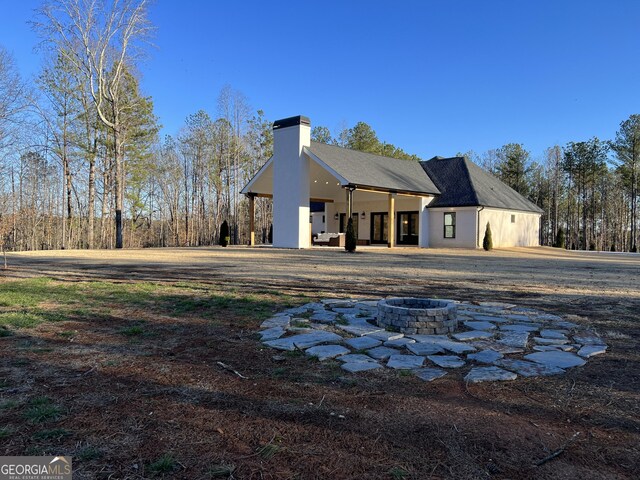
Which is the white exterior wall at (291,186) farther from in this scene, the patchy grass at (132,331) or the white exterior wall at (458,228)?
the patchy grass at (132,331)

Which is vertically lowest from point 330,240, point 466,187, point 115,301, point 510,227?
point 115,301

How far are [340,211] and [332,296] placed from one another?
70.1ft

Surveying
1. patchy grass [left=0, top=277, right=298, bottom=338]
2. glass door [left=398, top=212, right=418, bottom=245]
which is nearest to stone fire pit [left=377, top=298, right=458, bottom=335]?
patchy grass [left=0, top=277, right=298, bottom=338]

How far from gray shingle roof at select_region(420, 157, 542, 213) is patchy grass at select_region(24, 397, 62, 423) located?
70.7ft

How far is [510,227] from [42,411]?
2594 cm

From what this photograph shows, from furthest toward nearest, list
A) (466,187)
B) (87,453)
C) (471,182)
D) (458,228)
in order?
1. (471,182)
2. (466,187)
3. (458,228)
4. (87,453)

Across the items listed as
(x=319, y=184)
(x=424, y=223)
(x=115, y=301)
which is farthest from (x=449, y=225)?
(x=115, y=301)

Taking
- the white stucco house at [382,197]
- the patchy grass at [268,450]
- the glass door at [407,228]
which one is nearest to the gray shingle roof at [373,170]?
the white stucco house at [382,197]

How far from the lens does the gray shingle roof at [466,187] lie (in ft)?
74.6

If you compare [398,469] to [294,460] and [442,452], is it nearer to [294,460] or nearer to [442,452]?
[442,452]

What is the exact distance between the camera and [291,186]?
20781 mm

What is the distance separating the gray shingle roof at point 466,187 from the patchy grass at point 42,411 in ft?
70.7

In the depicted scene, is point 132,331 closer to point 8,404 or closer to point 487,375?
point 8,404
